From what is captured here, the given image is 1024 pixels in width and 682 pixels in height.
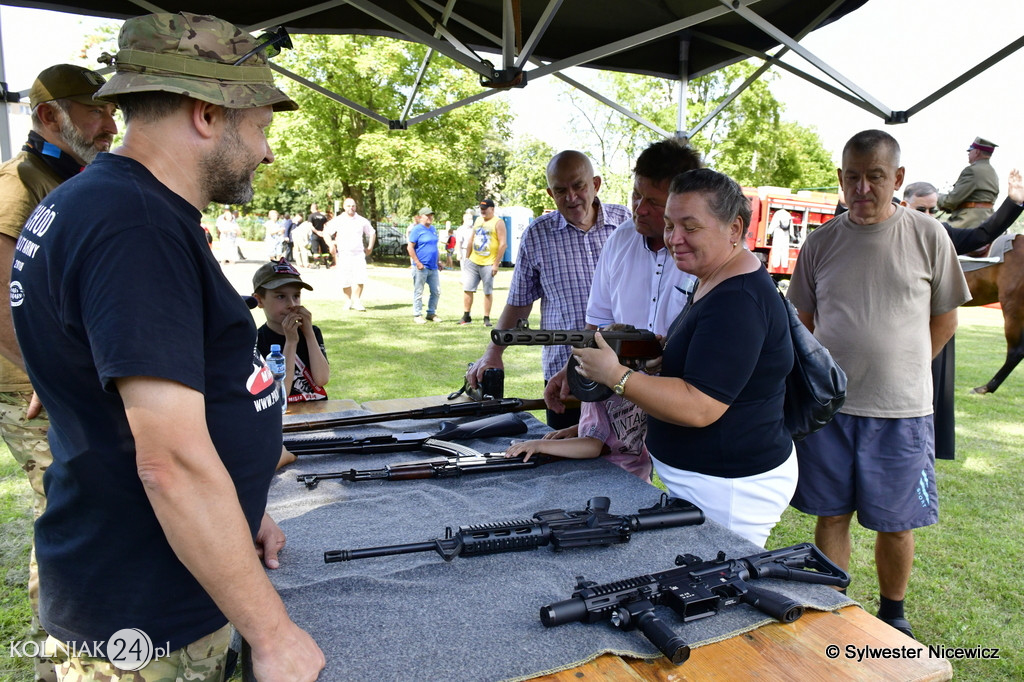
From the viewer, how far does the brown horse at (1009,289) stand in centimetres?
759

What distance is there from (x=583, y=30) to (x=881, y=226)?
3161mm

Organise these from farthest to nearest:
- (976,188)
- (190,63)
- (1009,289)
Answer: (1009,289)
(976,188)
(190,63)

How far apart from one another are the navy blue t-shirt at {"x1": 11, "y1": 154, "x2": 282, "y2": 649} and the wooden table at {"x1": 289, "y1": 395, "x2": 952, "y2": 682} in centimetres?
86

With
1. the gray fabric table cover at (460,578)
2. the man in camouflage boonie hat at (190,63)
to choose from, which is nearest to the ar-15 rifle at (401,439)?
the gray fabric table cover at (460,578)

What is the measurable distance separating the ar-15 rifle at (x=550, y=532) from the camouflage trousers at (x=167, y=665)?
0.45 metres

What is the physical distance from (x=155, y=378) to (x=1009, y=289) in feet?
30.5

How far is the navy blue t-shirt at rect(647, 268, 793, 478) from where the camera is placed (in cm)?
204

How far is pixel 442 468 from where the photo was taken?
2703 millimetres

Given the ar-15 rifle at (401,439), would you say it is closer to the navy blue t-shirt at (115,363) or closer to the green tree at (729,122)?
the navy blue t-shirt at (115,363)

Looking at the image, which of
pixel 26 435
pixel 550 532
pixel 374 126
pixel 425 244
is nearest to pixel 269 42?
pixel 550 532

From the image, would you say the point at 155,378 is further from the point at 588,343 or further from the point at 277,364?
the point at 277,364

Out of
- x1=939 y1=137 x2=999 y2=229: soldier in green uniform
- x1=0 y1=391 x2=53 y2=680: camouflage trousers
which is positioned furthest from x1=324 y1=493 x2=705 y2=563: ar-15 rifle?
x1=939 y1=137 x2=999 y2=229: soldier in green uniform

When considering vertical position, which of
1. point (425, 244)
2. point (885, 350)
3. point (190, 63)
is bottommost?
point (885, 350)

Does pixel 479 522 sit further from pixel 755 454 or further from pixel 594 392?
pixel 755 454
